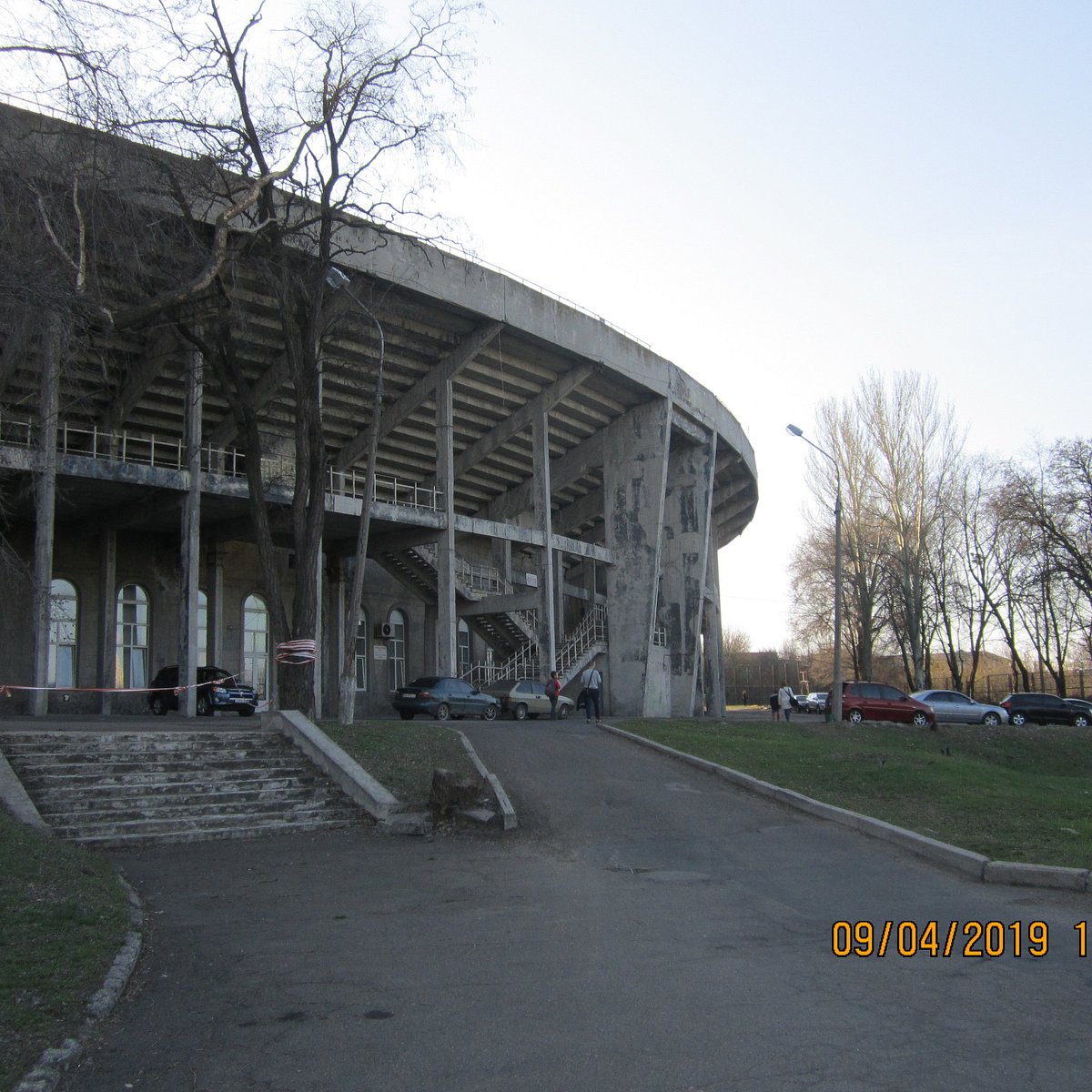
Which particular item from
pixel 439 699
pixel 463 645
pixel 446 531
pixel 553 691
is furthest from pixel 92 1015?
pixel 463 645

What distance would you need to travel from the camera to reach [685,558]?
3991 centimetres

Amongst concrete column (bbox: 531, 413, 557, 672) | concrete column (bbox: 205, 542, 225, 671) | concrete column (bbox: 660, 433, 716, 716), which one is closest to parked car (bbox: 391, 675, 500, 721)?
concrete column (bbox: 531, 413, 557, 672)

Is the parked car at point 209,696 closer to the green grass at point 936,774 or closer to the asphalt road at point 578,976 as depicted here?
the green grass at point 936,774

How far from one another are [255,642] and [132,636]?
4382 millimetres

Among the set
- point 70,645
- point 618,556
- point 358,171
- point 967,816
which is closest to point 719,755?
point 967,816

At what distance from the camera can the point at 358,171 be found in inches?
769

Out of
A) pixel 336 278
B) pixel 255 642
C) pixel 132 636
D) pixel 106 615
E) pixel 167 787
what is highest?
pixel 336 278

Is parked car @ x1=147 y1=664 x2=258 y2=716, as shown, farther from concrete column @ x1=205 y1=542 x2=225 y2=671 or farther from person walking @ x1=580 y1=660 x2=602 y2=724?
person walking @ x1=580 y1=660 x2=602 y2=724

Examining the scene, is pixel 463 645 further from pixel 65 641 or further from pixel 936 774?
pixel 936 774

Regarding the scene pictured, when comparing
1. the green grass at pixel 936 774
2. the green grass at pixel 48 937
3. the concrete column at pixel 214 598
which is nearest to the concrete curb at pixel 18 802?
the green grass at pixel 48 937

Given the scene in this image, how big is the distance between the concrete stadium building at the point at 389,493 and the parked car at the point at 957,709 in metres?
8.45

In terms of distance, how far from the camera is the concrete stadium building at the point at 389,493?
26.8m

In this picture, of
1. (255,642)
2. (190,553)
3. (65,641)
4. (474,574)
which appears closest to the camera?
(190,553)

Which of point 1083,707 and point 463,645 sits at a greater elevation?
point 463,645
